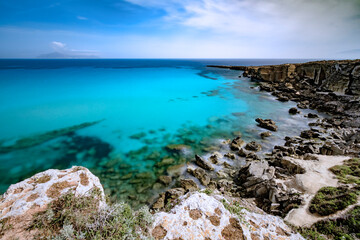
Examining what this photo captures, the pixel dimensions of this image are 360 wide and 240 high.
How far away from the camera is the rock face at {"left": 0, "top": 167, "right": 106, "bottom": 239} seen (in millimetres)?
5195

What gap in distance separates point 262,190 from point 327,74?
4350cm

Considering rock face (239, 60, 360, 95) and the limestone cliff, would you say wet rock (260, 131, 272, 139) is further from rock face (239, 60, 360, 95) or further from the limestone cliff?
rock face (239, 60, 360, 95)

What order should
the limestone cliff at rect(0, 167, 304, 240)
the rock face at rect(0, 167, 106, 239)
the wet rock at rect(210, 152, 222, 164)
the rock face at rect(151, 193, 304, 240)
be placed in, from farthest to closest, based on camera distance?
the wet rock at rect(210, 152, 222, 164) → the rock face at rect(151, 193, 304, 240) → the rock face at rect(0, 167, 106, 239) → the limestone cliff at rect(0, 167, 304, 240)

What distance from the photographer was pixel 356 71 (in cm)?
3253

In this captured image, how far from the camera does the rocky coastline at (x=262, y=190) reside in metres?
5.85

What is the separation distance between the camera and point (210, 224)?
5840 mm

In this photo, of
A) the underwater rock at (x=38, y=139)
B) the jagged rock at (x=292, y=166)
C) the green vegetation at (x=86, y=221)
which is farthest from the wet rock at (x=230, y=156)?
the underwater rock at (x=38, y=139)

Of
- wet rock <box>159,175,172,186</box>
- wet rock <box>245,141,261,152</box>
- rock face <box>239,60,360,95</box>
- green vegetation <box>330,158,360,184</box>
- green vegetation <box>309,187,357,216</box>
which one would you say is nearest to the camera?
green vegetation <box>309,187,357,216</box>

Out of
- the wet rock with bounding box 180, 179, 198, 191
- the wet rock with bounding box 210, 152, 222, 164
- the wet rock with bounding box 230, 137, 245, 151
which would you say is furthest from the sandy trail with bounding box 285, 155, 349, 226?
the wet rock with bounding box 180, 179, 198, 191

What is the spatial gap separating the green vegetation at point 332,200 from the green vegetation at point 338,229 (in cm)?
50

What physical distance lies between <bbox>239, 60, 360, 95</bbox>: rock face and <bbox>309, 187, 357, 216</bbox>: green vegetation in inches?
1381

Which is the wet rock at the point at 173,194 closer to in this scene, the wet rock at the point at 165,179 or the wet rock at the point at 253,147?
the wet rock at the point at 165,179

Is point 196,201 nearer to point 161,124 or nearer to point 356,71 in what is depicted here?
point 161,124

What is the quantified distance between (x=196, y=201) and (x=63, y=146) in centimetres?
1707
